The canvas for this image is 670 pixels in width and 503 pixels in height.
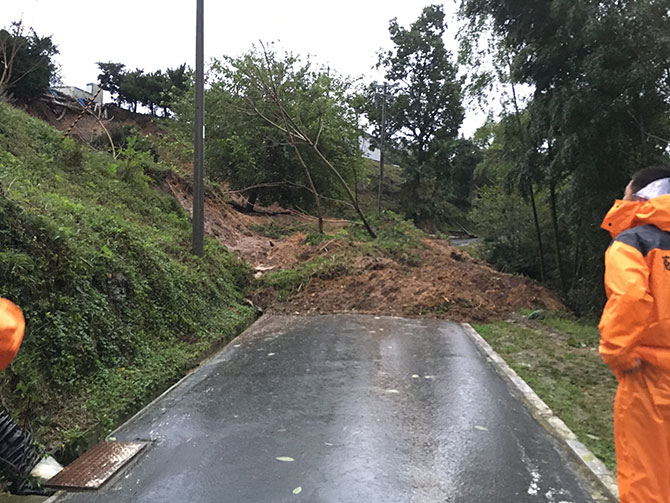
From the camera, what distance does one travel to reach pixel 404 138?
158 ft

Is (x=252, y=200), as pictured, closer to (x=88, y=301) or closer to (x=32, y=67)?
(x=32, y=67)

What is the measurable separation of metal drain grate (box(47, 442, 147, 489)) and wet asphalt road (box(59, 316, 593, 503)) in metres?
0.10

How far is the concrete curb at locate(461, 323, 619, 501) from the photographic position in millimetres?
3875

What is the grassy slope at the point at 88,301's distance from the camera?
15.6 ft

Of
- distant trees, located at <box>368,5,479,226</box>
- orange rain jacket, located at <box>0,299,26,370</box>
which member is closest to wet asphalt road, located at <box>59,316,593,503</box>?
orange rain jacket, located at <box>0,299,26,370</box>

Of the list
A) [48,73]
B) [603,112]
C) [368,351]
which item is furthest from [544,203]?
[48,73]

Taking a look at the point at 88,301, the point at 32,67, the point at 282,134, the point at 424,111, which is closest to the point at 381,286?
the point at 88,301

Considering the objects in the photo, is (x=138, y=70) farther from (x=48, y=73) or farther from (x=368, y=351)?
(x=368, y=351)

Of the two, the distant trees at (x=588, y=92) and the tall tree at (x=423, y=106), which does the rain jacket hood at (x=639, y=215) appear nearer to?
the distant trees at (x=588, y=92)

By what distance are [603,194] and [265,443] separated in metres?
11.2

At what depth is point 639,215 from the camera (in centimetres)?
277

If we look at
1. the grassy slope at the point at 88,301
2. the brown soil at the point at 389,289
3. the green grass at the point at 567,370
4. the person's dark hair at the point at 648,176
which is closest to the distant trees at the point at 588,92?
the brown soil at the point at 389,289

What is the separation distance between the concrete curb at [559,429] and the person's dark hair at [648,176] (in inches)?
85.6

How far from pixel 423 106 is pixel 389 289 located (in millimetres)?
38360
